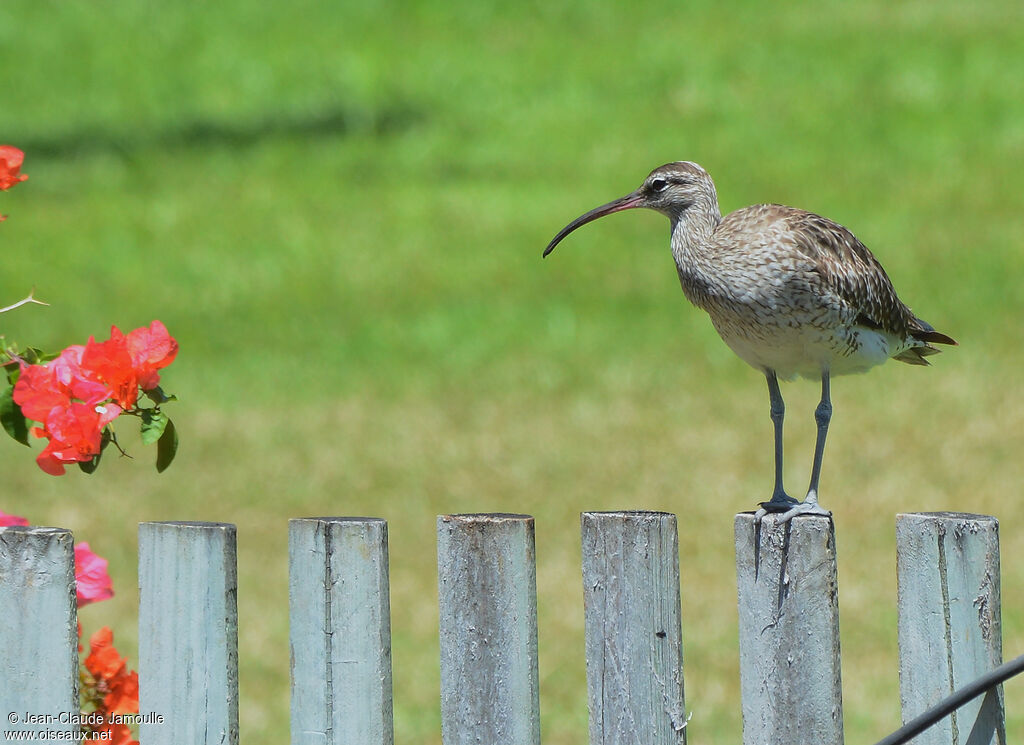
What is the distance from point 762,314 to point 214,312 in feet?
30.2

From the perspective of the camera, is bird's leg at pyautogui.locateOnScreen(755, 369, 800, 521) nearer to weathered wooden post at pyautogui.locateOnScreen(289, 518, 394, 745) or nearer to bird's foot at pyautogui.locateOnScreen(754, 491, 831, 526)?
bird's foot at pyautogui.locateOnScreen(754, 491, 831, 526)

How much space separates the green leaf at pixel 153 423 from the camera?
277 cm

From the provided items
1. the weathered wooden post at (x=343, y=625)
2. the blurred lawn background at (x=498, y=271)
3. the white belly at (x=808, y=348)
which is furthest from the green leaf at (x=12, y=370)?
the blurred lawn background at (x=498, y=271)

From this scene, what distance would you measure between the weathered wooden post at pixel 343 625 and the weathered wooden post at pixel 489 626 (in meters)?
0.12

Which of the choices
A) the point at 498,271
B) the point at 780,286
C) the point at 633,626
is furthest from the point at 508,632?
the point at 498,271

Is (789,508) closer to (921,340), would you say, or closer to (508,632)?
(508,632)

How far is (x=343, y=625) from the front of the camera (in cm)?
260

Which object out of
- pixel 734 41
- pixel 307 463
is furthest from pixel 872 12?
pixel 307 463

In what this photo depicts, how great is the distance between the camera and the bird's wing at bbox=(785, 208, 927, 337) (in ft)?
12.0

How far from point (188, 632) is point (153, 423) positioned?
1.42ft

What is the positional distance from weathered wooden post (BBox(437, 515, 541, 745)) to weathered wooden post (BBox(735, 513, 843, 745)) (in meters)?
0.39

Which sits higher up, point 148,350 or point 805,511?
point 148,350

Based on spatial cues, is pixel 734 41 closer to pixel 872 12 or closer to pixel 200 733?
pixel 872 12

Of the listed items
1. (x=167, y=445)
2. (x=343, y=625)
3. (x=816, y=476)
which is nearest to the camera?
(x=343, y=625)
